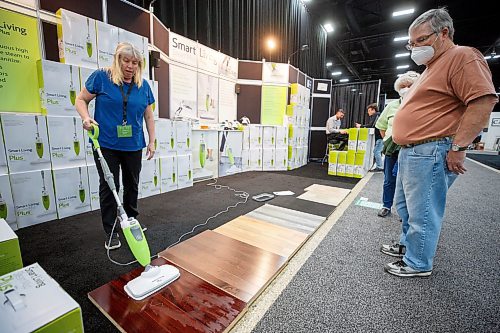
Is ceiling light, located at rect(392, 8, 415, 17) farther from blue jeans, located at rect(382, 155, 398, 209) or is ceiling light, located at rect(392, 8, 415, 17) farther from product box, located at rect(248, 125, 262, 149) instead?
blue jeans, located at rect(382, 155, 398, 209)

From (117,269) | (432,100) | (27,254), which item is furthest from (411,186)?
(27,254)

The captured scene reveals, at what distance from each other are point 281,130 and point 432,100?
Answer: 13.8ft

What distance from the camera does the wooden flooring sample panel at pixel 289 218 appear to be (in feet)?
7.39

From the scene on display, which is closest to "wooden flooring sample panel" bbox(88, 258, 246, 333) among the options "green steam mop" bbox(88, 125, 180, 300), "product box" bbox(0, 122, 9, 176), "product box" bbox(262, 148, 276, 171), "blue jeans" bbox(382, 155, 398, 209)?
"green steam mop" bbox(88, 125, 180, 300)

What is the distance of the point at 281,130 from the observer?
544 centimetres

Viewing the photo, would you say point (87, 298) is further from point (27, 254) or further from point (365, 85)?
point (365, 85)

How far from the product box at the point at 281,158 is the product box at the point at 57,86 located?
3.96 m

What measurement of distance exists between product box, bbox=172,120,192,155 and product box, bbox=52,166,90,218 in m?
1.26

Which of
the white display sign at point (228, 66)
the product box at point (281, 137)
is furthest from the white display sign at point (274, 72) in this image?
the product box at point (281, 137)

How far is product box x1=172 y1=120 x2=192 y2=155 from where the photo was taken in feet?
11.3

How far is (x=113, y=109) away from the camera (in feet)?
5.40

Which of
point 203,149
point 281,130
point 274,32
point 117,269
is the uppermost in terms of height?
point 274,32

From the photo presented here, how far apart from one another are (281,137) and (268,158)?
578 millimetres

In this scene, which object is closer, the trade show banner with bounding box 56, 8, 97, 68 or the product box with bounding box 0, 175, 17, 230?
the product box with bounding box 0, 175, 17, 230
